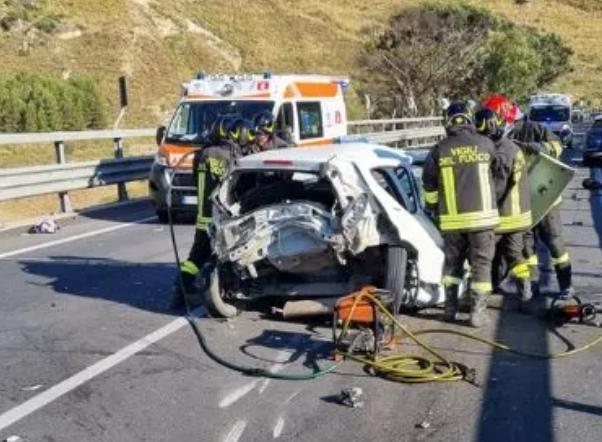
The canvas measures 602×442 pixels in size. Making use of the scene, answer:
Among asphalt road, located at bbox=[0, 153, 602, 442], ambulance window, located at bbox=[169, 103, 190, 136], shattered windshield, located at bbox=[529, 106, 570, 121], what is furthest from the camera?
shattered windshield, located at bbox=[529, 106, 570, 121]

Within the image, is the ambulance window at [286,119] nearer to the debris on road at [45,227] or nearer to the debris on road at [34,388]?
the debris on road at [45,227]

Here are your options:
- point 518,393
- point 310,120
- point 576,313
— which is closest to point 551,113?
point 310,120

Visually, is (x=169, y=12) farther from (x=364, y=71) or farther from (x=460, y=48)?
(x=460, y=48)

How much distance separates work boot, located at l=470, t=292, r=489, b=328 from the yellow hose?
0.34 m

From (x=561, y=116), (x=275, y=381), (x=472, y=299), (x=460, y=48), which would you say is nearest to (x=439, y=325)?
(x=472, y=299)

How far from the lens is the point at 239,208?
7613 millimetres

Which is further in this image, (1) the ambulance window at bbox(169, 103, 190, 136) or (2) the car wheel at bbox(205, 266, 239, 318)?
(1) the ambulance window at bbox(169, 103, 190, 136)

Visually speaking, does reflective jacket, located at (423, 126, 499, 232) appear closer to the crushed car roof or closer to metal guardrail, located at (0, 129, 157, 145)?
the crushed car roof

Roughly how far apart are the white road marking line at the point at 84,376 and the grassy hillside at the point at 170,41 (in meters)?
30.5

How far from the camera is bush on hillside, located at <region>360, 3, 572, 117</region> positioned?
148 ft

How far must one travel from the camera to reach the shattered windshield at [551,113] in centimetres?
3020

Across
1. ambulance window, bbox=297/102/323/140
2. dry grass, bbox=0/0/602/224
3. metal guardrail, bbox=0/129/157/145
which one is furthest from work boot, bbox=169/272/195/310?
dry grass, bbox=0/0/602/224

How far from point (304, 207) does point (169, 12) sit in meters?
43.7

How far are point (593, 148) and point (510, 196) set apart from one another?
17.6m
